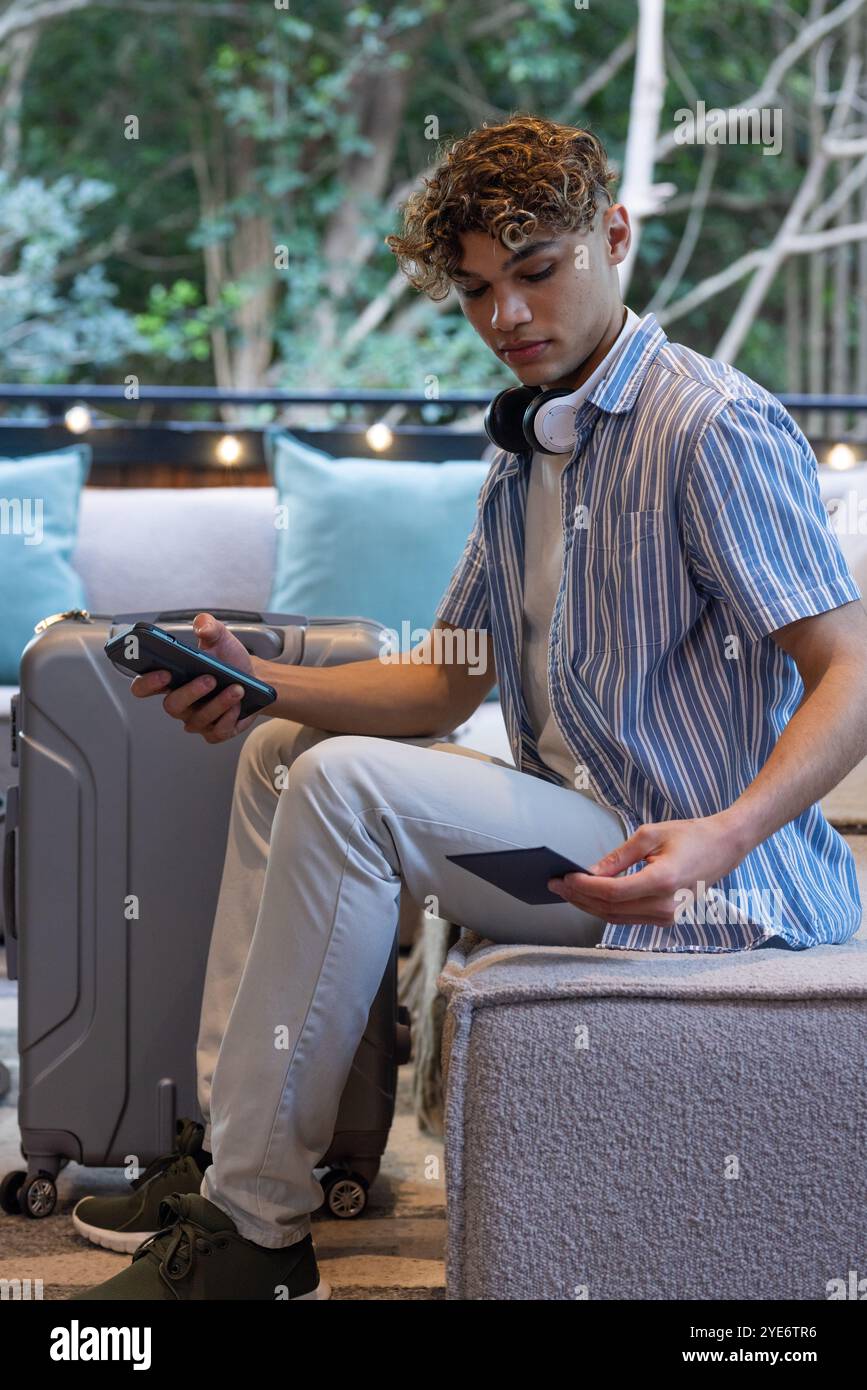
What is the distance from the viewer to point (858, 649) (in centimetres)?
99

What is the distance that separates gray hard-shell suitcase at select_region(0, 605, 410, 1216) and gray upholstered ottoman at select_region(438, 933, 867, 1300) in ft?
1.66

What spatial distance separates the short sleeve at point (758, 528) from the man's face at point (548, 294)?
6.3 inches

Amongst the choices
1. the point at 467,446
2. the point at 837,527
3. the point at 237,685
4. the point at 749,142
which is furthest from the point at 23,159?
the point at 237,685

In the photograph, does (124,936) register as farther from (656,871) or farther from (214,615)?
(656,871)

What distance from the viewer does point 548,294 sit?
112cm

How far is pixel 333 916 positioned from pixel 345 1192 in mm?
483

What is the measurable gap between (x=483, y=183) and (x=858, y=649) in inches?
18.9

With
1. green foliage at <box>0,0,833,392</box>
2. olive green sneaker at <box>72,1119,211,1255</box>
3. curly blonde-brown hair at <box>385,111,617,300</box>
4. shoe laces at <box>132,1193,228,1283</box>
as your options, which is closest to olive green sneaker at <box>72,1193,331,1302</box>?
shoe laces at <box>132,1193,228,1283</box>

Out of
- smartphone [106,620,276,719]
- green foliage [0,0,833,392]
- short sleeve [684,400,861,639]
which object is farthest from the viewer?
green foliage [0,0,833,392]

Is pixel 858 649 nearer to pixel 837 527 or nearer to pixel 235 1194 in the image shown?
pixel 235 1194

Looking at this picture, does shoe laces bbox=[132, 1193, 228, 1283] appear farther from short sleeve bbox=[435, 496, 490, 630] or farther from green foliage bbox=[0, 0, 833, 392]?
green foliage bbox=[0, 0, 833, 392]

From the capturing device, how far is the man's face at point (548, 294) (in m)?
1.11

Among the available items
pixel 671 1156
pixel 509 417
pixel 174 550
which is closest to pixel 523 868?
pixel 671 1156

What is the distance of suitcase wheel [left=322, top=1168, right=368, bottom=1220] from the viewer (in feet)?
4.54
